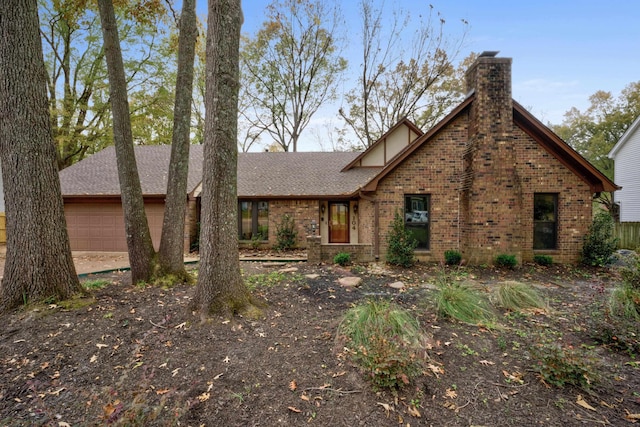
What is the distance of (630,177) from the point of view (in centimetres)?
1622

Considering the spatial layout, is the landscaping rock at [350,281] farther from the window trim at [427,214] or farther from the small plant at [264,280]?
the window trim at [427,214]

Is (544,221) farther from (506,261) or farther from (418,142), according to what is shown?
(418,142)

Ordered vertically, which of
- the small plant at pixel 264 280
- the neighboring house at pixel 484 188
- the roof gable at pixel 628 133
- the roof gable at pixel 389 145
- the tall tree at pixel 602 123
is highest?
the tall tree at pixel 602 123

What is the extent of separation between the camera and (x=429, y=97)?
65.1 feet

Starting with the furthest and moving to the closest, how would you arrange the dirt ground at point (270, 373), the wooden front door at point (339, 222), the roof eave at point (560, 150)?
the wooden front door at point (339, 222)
the roof eave at point (560, 150)
the dirt ground at point (270, 373)

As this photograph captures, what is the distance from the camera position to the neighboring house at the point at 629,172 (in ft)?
51.1

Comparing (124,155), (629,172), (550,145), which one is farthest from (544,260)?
(629,172)

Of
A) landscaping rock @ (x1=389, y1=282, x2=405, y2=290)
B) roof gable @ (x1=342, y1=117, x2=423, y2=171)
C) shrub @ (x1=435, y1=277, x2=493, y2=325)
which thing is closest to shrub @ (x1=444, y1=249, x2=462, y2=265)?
landscaping rock @ (x1=389, y1=282, x2=405, y2=290)

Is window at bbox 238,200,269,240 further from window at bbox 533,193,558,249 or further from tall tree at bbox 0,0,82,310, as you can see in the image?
window at bbox 533,193,558,249

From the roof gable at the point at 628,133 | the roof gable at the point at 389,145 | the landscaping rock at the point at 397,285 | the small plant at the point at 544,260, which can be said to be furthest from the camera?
the roof gable at the point at 628,133

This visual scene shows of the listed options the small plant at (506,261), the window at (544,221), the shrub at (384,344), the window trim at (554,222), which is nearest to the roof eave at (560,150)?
the window trim at (554,222)

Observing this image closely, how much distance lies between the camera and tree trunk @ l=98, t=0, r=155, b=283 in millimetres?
5590

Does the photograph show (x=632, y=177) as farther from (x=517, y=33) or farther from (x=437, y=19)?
(x=437, y=19)

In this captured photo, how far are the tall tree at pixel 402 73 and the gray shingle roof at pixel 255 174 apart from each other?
7337 mm
